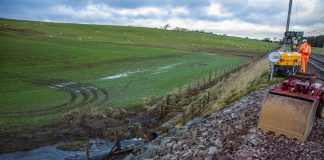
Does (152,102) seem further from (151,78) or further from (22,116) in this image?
(151,78)

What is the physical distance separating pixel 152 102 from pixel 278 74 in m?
10.9

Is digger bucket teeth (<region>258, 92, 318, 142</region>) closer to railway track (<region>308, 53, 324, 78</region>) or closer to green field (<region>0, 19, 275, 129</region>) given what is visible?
green field (<region>0, 19, 275, 129</region>)

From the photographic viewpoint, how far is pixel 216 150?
9.52 m

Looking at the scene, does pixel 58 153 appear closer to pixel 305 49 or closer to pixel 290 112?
pixel 290 112

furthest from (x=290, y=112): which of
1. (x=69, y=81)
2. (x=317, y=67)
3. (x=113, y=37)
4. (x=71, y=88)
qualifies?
(x=113, y=37)

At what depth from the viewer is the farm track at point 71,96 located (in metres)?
24.3

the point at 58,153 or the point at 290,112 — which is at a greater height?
the point at 290,112

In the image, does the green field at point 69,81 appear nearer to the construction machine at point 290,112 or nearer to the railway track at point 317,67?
the railway track at point 317,67

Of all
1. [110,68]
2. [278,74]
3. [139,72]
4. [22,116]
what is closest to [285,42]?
[278,74]

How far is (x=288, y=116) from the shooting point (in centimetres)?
948

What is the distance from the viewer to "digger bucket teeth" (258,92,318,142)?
30.5ft

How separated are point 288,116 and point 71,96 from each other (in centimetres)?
2286

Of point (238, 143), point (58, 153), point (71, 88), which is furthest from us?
point (71, 88)

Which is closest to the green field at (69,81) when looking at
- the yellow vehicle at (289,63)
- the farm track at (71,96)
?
the farm track at (71,96)
